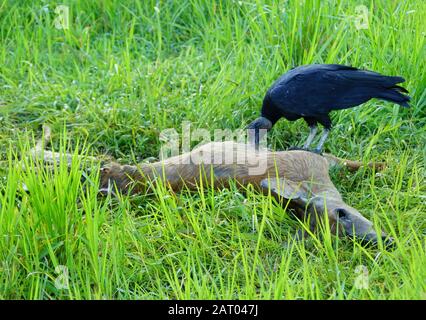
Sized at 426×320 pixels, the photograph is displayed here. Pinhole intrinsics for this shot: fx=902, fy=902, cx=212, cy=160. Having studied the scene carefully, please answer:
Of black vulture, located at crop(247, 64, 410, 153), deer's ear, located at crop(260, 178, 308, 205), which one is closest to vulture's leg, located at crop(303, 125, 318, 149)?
black vulture, located at crop(247, 64, 410, 153)

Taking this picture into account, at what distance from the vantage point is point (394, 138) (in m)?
4.33

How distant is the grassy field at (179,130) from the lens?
126 inches

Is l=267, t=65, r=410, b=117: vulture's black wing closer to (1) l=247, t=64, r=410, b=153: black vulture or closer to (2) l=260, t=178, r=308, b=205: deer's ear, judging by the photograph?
(1) l=247, t=64, r=410, b=153: black vulture

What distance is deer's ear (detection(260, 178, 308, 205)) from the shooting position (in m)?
3.54

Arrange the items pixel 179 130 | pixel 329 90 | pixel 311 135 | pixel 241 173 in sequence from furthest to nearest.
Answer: pixel 179 130 → pixel 311 135 → pixel 329 90 → pixel 241 173

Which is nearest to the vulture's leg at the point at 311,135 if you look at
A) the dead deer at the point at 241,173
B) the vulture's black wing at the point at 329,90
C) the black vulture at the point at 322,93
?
the black vulture at the point at 322,93

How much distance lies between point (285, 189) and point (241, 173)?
270 millimetres

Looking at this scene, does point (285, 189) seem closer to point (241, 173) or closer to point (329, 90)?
point (241, 173)

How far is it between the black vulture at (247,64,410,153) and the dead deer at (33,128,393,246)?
16.9 inches

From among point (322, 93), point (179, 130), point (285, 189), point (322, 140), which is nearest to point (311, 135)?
point (322, 140)

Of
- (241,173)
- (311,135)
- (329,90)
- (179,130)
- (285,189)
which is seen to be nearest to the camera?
(285,189)

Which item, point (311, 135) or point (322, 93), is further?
point (311, 135)

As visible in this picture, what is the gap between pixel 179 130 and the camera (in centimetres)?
448
